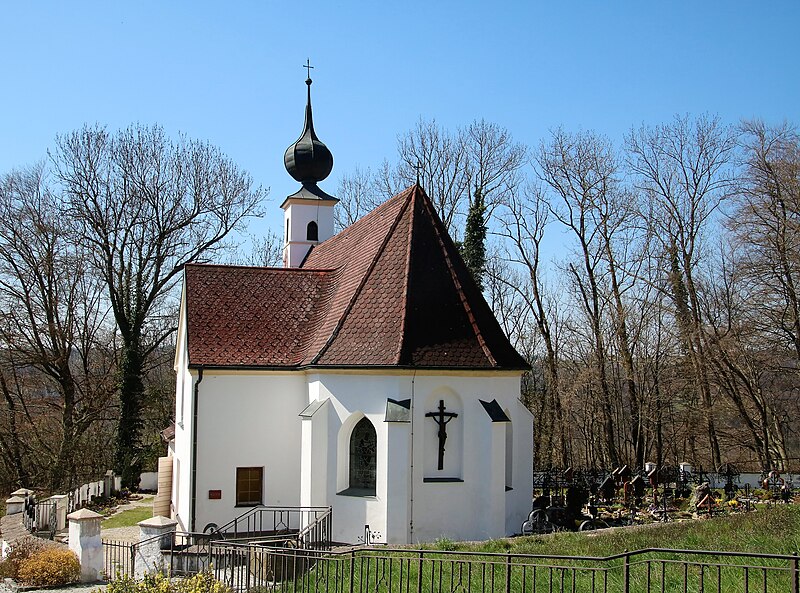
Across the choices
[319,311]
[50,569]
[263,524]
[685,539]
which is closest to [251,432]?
[263,524]

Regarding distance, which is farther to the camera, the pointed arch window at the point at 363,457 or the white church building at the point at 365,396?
the pointed arch window at the point at 363,457

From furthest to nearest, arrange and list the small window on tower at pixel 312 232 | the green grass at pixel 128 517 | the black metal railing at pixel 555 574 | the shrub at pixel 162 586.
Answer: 1. the small window on tower at pixel 312 232
2. the green grass at pixel 128 517
3. the shrub at pixel 162 586
4. the black metal railing at pixel 555 574

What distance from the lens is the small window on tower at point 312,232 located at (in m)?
33.8

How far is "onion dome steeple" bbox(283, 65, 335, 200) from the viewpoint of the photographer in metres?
33.4

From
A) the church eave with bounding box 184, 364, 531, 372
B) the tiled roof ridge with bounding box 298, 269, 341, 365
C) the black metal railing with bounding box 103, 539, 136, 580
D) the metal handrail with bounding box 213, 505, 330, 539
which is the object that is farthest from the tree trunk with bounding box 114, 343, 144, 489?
the church eave with bounding box 184, 364, 531, 372

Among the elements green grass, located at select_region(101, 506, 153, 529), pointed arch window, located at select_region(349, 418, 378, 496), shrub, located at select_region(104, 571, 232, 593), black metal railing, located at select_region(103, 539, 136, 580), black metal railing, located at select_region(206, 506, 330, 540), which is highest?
pointed arch window, located at select_region(349, 418, 378, 496)

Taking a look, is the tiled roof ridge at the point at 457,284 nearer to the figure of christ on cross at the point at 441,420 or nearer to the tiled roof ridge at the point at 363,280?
the tiled roof ridge at the point at 363,280

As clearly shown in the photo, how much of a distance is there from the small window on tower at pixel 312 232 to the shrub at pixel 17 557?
18.5m

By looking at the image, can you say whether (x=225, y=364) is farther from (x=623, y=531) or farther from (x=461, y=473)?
(x=623, y=531)

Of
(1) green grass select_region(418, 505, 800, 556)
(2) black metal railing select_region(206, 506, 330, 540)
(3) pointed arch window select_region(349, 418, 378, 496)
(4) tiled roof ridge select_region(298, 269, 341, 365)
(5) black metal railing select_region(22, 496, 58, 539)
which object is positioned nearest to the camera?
(1) green grass select_region(418, 505, 800, 556)

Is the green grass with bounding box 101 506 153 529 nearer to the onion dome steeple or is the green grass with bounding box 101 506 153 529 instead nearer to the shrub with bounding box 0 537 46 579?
the shrub with bounding box 0 537 46 579

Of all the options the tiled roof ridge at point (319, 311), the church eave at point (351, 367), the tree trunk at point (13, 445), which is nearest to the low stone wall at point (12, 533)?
the church eave at point (351, 367)

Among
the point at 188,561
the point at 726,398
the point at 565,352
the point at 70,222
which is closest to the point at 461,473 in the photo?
the point at 188,561

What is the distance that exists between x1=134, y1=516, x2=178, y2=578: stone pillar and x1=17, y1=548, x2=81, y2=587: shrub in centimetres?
122
